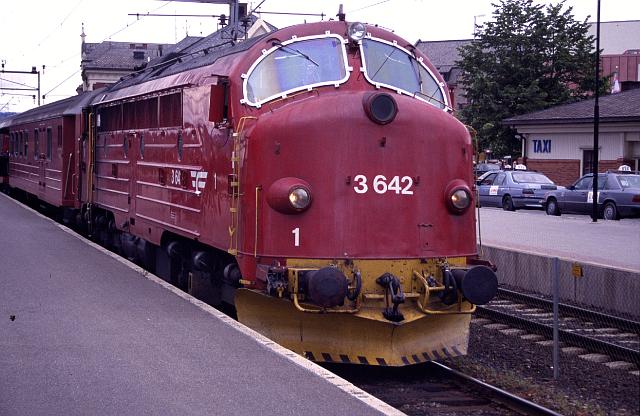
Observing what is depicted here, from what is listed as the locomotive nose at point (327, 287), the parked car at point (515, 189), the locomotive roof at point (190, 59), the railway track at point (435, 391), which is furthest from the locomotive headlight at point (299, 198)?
the parked car at point (515, 189)

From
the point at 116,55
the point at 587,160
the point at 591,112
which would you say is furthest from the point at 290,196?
the point at 116,55

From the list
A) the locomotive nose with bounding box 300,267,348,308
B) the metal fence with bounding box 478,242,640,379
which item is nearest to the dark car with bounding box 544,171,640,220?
the metal fence with bounding box 478,242,640,379

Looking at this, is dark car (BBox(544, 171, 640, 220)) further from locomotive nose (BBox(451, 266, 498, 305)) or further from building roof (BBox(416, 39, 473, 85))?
building roof (BBox(416, 39, 473, 85))

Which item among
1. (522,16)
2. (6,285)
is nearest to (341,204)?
(6,285)

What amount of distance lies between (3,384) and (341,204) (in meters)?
3.52

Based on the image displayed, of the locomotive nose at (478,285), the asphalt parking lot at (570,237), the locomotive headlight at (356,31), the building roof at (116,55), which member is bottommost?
the asphalt parking lot at (570,237)

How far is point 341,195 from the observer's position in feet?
29.9

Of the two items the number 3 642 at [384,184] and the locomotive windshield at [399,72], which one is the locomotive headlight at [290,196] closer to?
the number 3 642 at [384,184]

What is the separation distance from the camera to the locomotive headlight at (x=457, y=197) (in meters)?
9.48

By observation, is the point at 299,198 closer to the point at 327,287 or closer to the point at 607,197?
the point at 327,287

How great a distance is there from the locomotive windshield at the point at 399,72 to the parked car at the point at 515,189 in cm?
2253

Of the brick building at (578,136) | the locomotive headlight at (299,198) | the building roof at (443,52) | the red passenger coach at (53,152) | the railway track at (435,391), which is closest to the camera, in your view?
the railway track at (435,391)

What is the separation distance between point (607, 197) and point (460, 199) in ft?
67.8

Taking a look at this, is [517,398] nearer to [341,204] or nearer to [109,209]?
[341,204]
